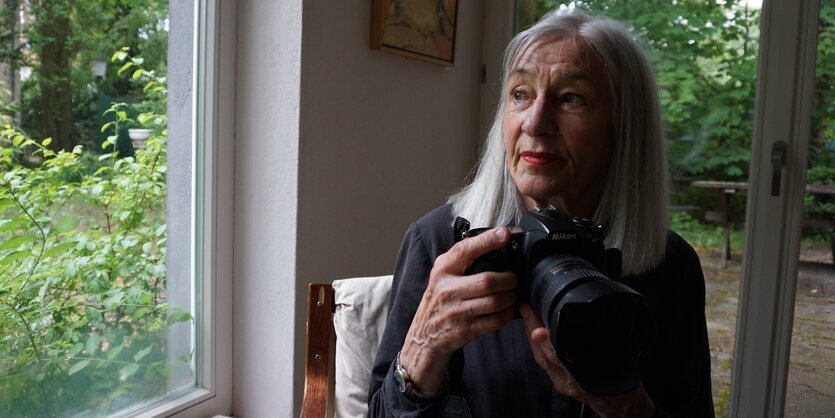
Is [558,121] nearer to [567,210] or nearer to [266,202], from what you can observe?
[567,210]

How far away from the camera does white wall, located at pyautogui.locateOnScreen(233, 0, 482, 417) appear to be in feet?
4.54

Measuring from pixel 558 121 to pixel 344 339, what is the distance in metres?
0.56

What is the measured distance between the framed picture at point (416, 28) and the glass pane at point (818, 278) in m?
1.02

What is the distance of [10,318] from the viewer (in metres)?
1.03

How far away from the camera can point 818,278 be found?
181 cm

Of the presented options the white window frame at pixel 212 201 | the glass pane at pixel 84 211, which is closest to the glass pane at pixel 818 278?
the white window frame at pixel 212 201

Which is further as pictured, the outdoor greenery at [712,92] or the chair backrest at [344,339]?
the outdoor greenery at [712,92]

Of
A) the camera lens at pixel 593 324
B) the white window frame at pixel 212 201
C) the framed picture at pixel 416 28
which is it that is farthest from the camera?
the framed picture at pixel 416 28

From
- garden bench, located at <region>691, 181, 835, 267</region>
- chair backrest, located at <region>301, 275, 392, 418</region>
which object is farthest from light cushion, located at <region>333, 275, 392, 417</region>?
garden bench, located at <region>691, 181, 835, 267</region>

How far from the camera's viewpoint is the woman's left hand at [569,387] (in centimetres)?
71

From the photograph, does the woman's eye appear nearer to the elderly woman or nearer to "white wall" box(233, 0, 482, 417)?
the elderly woman

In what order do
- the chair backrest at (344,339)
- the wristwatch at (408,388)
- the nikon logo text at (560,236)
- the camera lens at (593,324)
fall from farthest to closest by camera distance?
the chair backrest at (344,339) < the wristwatch at (408,388) < the nikon logo text at (560,236) < the camera lens at (593,324)

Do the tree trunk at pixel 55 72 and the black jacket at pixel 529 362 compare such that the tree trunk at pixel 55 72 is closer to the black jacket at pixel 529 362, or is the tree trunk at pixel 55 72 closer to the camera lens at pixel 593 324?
the black jacket at pixel 529 362

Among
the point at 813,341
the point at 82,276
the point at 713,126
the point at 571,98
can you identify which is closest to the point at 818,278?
the point at 813,341
